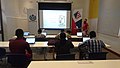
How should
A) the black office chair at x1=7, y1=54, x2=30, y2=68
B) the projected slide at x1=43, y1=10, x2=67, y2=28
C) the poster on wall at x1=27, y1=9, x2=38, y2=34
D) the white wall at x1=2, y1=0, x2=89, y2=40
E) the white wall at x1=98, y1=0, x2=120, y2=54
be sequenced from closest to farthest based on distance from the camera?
the black office chair at x1=7, y1=54, x2=30, y2=68, the white wall at x1=98, y1=0, x2=120, y2=54, the white wall at x1=2, y1=0, x2=89, y2=40, the poster on wall at x1=27, y1=9, x2=38, y2=34, the projected slide at x1=43, y1=10, x2=67, y2=28

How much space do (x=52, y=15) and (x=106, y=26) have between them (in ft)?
12.4

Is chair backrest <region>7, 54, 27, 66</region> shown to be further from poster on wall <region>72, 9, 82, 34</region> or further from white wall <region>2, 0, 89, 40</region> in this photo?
poster on wall <region>72, 9, 82, 34</region>

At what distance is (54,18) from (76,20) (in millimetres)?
1347

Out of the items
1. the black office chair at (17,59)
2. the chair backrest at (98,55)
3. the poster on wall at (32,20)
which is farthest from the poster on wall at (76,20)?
the black office chair at (17,59)

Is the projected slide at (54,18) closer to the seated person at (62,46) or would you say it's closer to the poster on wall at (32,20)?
the poster on wall at (32,20)

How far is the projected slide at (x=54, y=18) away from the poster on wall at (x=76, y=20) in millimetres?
546

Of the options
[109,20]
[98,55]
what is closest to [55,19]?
[109,20]

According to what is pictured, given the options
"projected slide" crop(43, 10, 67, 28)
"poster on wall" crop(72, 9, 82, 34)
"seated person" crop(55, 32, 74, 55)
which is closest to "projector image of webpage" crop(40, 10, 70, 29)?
"projected slide" crop(43, 10, 67, 28)

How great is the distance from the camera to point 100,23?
798 cm

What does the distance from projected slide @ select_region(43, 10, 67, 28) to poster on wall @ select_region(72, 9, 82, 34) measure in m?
0.55

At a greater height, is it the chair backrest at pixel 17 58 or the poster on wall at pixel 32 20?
the poster on wall at pixel 32 20

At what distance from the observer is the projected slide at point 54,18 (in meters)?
9.80

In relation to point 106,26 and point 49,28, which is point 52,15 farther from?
point 106,26

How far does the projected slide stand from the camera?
32.1ft
